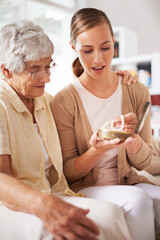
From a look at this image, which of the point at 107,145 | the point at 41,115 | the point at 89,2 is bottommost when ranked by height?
the point at 107,145

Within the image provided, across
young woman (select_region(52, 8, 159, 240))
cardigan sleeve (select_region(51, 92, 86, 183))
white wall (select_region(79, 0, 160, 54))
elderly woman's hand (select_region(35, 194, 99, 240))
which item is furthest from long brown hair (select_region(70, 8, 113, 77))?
white wall (select_region(79, 0, 160, 54))

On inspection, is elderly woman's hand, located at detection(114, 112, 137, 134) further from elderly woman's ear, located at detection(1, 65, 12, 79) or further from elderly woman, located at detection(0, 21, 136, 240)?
→ elderly woman's ear, located at detection(1, 65, 12, 79)

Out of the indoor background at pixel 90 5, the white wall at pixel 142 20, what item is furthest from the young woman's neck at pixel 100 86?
the white wall at pixel 142 20

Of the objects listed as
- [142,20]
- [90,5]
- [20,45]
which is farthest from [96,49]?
[90,5]

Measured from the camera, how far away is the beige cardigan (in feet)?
5.23

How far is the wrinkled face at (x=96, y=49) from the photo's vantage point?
156 cm

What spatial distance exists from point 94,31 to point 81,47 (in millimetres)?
101

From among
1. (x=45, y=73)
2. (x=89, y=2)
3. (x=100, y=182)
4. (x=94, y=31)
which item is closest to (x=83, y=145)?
(x=100, y=182)

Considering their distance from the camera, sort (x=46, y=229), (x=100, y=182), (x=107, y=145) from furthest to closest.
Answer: (x=100, y=182)
(x=107, y=145)
(x=46, y=229)

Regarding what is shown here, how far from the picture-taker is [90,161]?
4.91 feet

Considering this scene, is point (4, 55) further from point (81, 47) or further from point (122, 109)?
point (122, 109)

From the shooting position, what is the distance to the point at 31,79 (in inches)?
55.7

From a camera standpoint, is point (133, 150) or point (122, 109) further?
point (122, 109)

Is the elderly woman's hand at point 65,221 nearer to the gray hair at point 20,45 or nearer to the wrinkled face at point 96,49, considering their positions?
the gray hair at point 20,45
